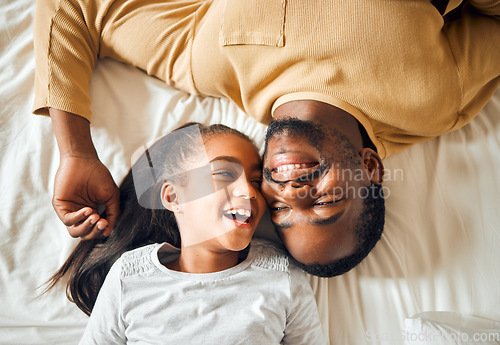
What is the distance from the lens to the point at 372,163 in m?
0.77

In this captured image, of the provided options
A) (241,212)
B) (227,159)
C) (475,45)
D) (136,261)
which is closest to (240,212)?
(241,212)

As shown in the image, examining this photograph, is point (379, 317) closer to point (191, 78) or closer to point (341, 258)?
point (341, 258)

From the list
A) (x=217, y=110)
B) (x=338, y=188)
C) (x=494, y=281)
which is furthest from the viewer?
(x=217, y=110)

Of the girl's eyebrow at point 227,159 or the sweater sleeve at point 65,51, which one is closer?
the girl's eyebrow at point 227,159

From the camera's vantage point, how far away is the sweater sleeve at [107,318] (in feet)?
2.44

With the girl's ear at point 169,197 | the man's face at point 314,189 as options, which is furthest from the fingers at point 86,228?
the man's face at point 314,189

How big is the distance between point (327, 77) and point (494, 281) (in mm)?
576

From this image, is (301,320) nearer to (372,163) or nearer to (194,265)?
(194,265)

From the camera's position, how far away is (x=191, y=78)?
0.89m

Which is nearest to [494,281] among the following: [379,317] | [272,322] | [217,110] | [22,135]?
[379,317]

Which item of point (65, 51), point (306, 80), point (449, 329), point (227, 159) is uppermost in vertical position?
point (65, 51)

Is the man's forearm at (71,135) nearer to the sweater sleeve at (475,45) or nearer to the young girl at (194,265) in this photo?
the young girl at (194,265)

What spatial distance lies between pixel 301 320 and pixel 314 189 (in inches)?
11.3

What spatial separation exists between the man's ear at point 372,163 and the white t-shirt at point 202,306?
0.84 ft
